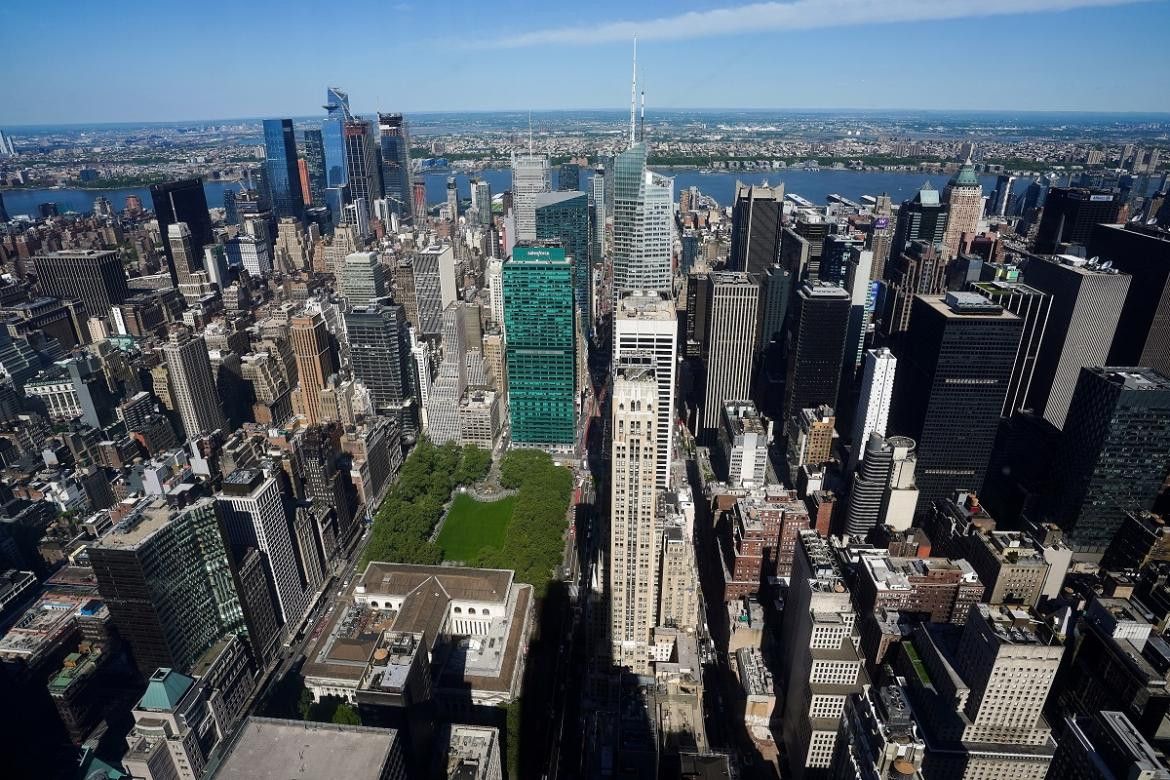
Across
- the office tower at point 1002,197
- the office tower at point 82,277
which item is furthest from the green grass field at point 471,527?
the office tower at point 1002,197

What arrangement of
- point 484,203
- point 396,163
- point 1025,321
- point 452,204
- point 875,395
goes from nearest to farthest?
point 1025,321 < point 875,395 < point 484,203 < point 452,204 < point 396,163

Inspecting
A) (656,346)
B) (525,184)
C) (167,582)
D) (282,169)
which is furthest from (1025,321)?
(282,169)

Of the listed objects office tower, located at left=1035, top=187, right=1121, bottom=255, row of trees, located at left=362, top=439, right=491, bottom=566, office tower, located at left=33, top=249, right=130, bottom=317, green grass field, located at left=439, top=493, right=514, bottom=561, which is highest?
office tower, located at left=1035, top=187, right=1121, bottom=255

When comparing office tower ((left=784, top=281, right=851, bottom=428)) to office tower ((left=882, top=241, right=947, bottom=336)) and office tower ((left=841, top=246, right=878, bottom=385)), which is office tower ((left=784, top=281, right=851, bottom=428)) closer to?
office tower ((left=841, top=246, right=878, bottom=385))

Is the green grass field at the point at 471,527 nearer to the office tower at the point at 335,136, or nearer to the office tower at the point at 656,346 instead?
the office tower at the point at 656,346

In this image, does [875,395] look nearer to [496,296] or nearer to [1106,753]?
[1106,753]

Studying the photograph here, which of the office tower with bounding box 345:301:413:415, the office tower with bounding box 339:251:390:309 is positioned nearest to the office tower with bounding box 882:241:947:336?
the office tower with bounding box 345:301:413:415

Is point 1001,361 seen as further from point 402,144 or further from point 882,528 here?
point 402,144
